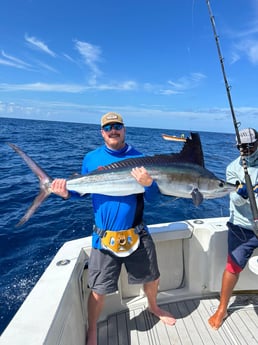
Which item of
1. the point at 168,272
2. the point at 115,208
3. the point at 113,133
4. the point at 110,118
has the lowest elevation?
the point at 168,272

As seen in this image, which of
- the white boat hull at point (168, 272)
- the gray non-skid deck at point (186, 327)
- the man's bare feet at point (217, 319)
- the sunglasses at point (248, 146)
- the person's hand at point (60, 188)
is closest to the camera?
the white boat hull at point (168, 272)

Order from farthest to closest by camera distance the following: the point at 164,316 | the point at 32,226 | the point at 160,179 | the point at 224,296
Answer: the point at 32,226 → the point at 164,316 → the point at 224,296 → the point at 160,179

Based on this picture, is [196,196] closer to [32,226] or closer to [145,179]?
[145,179]

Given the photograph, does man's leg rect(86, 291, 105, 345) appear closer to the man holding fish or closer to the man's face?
the man holding fish

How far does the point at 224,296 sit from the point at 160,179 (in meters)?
1.34

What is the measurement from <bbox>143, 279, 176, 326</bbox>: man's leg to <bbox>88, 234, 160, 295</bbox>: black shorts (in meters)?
0.16

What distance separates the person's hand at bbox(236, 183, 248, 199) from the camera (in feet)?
7.33

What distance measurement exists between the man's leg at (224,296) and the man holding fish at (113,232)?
2.33 feet

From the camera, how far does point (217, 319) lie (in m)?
2.55

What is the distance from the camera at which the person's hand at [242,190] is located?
2234mm

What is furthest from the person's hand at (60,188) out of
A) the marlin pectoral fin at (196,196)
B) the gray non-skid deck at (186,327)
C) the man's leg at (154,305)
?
the gray non-skid deck at (186,327)

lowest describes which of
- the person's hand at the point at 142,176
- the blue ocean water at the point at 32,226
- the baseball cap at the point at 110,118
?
the blue ocean water at the point at 32,226

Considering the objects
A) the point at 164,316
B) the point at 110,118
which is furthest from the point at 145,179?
the point at 164,316

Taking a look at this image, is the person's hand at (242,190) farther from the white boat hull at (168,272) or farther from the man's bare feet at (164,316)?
the man's bare feet at (164,316)
